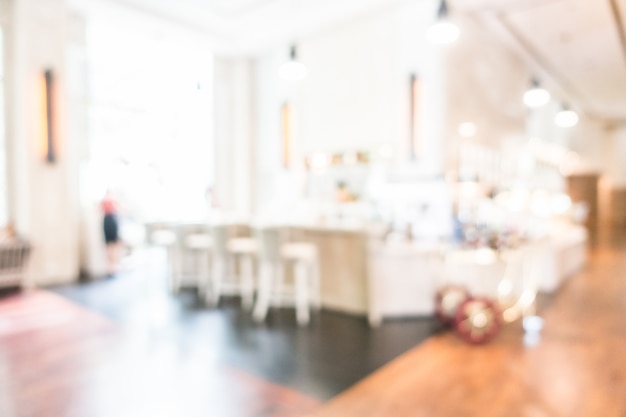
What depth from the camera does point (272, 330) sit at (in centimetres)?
371

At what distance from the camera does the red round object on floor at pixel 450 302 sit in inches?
147

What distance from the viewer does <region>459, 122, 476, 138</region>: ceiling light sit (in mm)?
6824

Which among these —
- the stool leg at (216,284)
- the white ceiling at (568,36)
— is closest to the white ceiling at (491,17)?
the white ceiling at (568,36)

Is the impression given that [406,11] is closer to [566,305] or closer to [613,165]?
[566,305]

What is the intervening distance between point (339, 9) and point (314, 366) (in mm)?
6269

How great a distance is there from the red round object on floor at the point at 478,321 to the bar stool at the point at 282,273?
154 centimetres

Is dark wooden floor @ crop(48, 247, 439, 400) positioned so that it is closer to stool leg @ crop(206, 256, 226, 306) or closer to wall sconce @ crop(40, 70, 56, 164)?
stool leg @ crop(206, 256, 226, 306)

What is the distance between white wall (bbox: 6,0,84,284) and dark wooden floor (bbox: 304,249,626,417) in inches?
208

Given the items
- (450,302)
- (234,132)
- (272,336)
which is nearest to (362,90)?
(234,132)

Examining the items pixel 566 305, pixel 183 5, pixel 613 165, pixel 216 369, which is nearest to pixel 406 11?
pixel 183 5

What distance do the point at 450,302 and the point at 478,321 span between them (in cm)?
42

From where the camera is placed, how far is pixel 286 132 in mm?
8633

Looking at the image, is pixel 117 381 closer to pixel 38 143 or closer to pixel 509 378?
pixel 509 378

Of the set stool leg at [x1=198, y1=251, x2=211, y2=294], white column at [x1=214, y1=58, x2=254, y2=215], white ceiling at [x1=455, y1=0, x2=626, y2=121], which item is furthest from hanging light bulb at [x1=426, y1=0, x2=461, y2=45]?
white column at [x1=214, y1=58, x2=254, y2=215]
